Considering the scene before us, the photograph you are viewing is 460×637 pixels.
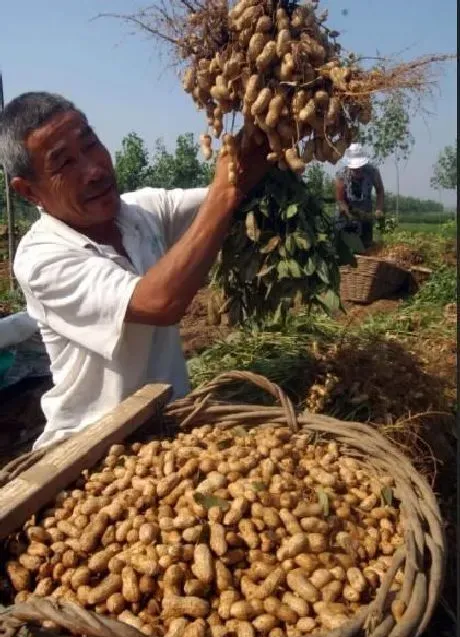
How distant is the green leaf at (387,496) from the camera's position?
5.33 feet

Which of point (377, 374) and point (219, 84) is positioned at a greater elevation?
point (219, 84)

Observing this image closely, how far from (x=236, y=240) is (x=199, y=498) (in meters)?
1.20

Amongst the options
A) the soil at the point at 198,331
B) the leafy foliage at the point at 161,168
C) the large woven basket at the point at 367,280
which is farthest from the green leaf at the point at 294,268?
the leafy foliage at the point at 161,168

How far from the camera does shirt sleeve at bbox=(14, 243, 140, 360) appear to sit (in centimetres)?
202

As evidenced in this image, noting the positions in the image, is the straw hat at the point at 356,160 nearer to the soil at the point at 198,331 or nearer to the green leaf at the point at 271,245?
the soil at the point at 198,331

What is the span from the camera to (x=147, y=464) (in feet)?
5.74

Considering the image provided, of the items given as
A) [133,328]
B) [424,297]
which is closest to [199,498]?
[133,328]

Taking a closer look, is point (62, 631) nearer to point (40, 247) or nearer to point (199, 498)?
point (199, 498)

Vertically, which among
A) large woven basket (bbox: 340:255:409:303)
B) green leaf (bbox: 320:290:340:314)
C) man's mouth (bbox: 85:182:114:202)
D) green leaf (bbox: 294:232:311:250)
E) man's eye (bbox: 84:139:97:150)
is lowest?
large woven basket (bbox: 340:255:409:303)

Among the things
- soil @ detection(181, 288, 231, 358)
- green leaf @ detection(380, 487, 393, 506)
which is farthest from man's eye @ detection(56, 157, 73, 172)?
soil @ detection(181, 288, 231, 358)

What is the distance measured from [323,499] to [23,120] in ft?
5.14

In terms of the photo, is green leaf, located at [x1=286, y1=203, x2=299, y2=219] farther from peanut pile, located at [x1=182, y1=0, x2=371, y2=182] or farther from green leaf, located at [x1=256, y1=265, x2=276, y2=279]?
peanut pile, located at [x1=182, y1=0, x2=371, y2=182]

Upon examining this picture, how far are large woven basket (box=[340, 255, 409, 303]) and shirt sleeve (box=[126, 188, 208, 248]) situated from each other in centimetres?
392

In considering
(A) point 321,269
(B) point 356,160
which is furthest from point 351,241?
(B) point 356,160
